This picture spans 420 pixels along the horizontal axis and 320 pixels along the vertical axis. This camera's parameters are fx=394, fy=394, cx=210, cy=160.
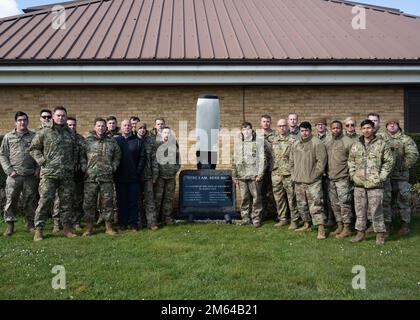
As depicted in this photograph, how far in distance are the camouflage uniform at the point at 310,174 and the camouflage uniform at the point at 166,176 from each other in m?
2.27

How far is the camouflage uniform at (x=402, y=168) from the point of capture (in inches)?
268

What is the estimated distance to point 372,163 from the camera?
612cm

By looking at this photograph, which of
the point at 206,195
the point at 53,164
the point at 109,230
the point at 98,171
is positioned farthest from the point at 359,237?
the point at 53,164

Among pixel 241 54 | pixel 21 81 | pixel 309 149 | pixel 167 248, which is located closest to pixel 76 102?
pixel 21 81

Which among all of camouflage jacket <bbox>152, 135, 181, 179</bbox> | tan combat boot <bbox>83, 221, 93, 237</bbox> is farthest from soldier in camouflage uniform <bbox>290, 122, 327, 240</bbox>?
tan combat boot <bbox>83, 221, 93, 237</bbox>

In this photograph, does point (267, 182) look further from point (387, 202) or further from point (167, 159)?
point (387, 202)

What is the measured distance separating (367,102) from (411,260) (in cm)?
508

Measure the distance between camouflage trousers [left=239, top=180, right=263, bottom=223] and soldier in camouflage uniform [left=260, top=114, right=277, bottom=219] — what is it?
0.97 ft

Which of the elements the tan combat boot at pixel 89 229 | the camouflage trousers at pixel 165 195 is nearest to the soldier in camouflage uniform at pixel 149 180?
the camouflage trousers at pixel 165 195

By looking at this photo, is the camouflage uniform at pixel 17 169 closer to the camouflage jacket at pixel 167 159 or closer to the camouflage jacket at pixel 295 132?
the camouflage jacket at pixel 167 159

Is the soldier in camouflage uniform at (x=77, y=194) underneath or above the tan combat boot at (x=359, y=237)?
above
